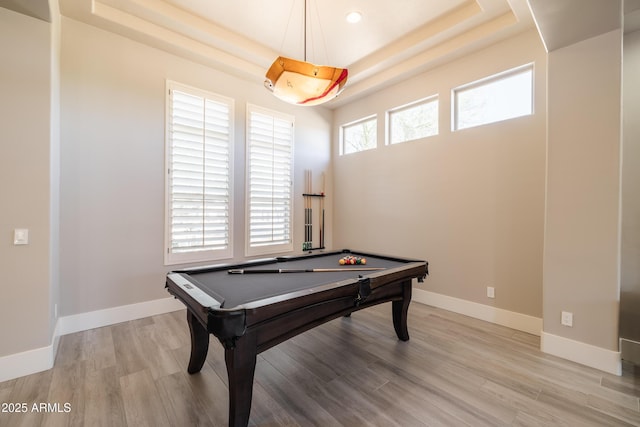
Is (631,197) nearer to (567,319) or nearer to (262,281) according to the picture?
(567,319)

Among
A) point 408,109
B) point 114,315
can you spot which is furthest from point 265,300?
point 408,109

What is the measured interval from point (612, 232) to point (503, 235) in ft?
3.18

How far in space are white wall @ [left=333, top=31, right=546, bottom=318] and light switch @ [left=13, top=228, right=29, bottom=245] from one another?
13.5 ft

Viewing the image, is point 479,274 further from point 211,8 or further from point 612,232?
point 211,8

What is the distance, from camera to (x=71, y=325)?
292cm

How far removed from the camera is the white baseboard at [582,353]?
2.27 metres

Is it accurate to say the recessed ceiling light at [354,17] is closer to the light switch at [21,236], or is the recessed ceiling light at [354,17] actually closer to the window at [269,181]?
the window at [269,181]

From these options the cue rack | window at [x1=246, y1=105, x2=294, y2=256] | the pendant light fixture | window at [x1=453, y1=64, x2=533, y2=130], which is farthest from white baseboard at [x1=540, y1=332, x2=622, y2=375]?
window at [x1=246, y1=105, x2=294, y2=256]

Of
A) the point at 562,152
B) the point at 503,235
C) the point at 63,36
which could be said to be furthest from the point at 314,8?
the point at 503,235

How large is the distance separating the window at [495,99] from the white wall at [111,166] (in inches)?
142

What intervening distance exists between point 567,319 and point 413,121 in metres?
3.06

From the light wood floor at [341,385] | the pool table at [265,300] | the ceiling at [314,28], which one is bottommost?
the light wood floor at [341,385]

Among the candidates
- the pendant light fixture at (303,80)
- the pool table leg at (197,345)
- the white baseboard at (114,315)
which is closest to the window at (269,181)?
the white baseboard at (114,315)

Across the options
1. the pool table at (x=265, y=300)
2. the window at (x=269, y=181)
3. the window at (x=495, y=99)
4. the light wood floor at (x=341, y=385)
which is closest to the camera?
the pool table at (x=265, y=300)
